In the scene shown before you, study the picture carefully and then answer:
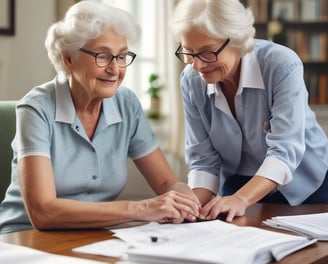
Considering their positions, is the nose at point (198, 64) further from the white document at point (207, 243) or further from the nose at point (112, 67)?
the white document at point (207, 243)

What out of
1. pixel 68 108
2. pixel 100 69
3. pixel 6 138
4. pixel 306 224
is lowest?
pixel 306 224

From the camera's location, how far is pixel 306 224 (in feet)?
5.81

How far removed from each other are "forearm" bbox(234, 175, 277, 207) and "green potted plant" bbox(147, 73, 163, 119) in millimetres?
2657

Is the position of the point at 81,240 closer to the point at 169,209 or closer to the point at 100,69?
the point at 169,209

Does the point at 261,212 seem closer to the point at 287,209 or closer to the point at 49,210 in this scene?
the point at 287,209

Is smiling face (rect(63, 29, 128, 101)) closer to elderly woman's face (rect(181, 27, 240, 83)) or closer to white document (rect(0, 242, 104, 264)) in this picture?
elderly woman's face (rect(181, 27, 240, 83))

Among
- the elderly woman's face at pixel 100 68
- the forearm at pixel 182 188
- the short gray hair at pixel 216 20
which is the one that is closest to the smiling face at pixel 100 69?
the elderly woman's face at pixel 100 68

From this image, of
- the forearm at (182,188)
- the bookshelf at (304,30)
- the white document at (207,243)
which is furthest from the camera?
the bookshelf at (304,30)

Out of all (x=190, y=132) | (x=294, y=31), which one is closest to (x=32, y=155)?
(x=190, y=132)

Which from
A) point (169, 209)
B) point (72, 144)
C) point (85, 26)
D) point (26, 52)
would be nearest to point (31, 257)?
point (169, 209)

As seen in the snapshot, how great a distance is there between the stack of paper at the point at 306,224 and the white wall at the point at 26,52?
2.69m

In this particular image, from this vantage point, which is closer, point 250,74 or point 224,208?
point 224,208

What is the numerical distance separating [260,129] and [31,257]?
1.02 metres

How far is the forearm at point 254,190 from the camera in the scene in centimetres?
200
